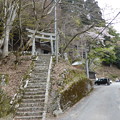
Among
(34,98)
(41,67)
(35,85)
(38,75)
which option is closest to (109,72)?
(41,67)

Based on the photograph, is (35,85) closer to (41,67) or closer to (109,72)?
(41,67)

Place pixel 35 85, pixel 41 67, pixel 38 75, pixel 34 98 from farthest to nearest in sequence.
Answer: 1. pixel 41 67
2. pixel 38 75
3. pixel 35 85
4. pixel 34 98

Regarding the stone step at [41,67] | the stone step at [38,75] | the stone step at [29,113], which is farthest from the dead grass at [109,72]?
the stone step at [29,113]

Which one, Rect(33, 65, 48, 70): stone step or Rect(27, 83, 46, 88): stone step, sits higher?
Rect(33, 65, 48, 70): stone step

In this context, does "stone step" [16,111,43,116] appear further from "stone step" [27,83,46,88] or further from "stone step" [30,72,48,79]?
"stone step" [30,72,48,79]

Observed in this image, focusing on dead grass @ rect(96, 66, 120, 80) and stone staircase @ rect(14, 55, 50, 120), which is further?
dead grass @ rect(96, 66, 120, 80)

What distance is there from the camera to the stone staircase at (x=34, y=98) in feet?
19.4

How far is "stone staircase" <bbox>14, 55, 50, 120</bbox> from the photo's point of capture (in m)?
5.93

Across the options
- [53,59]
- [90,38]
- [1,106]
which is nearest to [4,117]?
[1,106]

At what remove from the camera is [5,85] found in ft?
24.4

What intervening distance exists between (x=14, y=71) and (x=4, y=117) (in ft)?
14.0

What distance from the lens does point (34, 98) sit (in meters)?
6.87

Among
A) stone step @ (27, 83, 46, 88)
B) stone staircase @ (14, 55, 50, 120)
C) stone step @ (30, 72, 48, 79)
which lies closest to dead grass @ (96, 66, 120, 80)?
stone step @ (30, 72, 48, 79)

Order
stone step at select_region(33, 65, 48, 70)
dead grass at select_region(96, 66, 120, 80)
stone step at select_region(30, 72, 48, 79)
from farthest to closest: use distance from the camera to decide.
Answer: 1. dead grass at select_region(96, 66, 120, 80)
2. stone step at select_region(33, 65, 48, 70)
3. stone step at select_region(30, 72, 48, 79)
